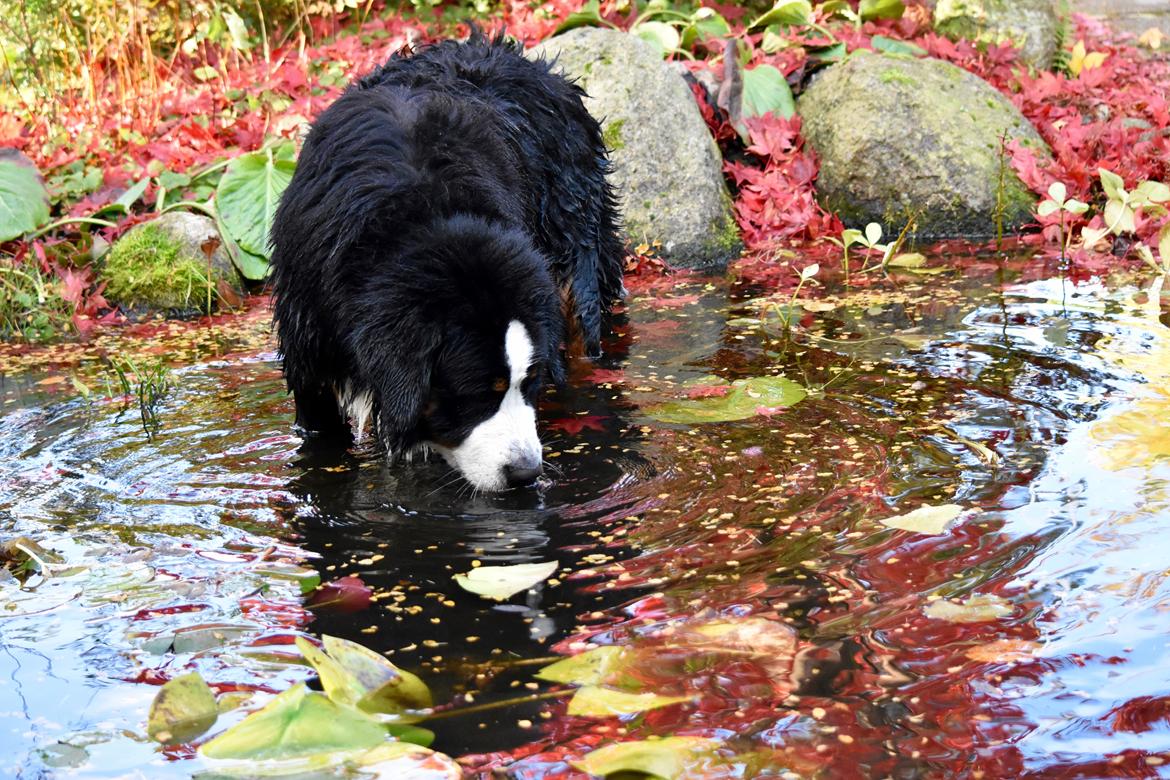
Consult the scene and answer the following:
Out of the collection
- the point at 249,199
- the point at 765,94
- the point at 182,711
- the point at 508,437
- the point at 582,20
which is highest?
the point at 582,20

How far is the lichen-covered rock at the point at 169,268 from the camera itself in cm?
643

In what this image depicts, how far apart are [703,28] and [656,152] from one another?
2014 millimetres

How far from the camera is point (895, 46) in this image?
27.3 feet

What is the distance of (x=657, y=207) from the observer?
703cm

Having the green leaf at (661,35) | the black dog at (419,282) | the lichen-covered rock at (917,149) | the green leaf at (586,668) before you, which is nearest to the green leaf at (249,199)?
the black dog at (419,282)

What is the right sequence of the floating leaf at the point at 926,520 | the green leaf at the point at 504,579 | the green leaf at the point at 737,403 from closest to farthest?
the green leaf at the point at 504,579 < the floating leaf at the point at 926,520 < the green leaf at the point at 737,403

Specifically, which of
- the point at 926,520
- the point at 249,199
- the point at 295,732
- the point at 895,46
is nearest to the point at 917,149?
the point at 895,46

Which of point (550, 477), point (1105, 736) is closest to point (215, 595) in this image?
point (550, 477)

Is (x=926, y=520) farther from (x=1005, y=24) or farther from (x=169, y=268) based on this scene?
(x=1005, y=24)

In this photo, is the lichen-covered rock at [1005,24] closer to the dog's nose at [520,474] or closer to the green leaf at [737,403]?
the green leaf at [737,403]

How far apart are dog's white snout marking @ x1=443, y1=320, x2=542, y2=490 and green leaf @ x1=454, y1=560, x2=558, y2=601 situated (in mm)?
547

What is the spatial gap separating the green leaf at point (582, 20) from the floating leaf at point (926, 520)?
5.55 m

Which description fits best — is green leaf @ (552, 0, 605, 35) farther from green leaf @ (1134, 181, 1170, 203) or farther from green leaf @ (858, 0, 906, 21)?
green leaf @ (1134, 181, 1170, 203)

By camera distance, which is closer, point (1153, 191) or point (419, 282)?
point (419, 282)
